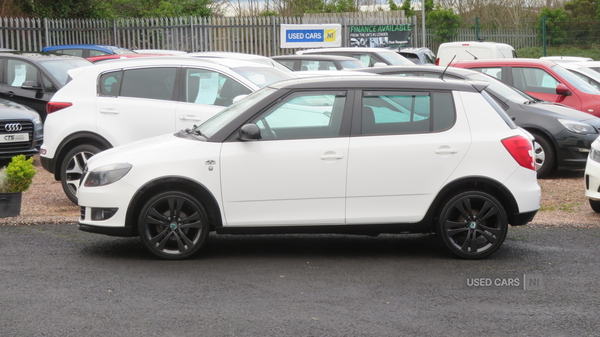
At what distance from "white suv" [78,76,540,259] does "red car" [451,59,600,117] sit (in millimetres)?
7742

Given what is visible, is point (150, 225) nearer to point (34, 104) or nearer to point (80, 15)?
point (34, 104)

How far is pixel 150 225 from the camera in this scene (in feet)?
22.0

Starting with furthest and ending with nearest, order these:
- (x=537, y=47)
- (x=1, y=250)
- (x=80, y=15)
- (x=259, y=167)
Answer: (x=537, y=47) < (x=80, y=15) < (x=1, y=250) < (x=259, y=167)

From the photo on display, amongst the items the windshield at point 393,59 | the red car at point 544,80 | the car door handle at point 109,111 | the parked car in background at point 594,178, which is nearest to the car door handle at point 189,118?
the car door handle at point 109,111

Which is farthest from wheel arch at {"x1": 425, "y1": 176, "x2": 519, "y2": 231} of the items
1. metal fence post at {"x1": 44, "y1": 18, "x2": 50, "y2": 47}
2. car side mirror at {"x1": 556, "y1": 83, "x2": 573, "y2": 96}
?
metal fence post at {"x1": 44, "y1": 18, "x2": 50, "y2": 47}

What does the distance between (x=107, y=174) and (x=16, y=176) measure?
103 inches

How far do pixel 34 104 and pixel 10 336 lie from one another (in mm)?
10522

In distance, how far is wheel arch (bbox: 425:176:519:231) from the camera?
6.66 meters

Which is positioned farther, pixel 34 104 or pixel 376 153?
pixel 34 104

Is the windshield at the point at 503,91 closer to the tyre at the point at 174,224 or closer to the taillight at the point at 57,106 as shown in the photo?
the taillight at the point at 57,106

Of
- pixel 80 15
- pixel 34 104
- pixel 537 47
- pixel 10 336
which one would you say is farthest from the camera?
pixel 537 47

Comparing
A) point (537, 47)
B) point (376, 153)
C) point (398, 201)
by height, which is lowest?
point (398, 201)

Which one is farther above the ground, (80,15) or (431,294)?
(80,15)

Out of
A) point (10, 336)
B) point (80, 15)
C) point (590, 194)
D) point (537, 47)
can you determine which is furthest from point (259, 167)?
point (537, 47)
